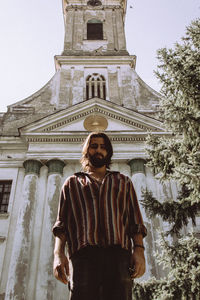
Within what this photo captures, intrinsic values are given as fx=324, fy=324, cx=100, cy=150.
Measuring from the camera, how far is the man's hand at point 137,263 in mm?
2617

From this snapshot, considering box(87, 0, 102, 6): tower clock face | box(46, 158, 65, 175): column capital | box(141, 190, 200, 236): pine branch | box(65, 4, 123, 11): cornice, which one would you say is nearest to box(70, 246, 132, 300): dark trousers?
box(141, 190, 200, 236): pine branch

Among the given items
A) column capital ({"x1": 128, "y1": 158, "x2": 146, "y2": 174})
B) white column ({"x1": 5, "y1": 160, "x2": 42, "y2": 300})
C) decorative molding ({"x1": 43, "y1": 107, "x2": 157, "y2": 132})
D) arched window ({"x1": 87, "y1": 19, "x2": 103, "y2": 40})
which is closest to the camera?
white column ({"x1": 5, "y1": 160, "x2": 42, "y2": 300})

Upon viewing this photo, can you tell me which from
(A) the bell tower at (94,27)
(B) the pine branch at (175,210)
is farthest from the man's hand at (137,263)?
(A) the bell tower at (94,27)

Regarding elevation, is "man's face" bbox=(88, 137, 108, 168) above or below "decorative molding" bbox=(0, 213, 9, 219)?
below

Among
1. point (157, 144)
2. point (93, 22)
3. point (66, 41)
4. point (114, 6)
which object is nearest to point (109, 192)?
point (157, 144)

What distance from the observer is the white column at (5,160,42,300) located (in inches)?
427

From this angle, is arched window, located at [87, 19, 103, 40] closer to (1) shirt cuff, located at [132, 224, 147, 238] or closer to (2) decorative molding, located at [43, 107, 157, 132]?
(2) decorative molding, located at [43, 107, 157, 132]

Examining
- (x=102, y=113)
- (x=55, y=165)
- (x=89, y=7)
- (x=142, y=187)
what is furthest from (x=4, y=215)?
(x=89, y=7)

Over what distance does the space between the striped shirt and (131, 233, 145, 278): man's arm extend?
0.20 ft

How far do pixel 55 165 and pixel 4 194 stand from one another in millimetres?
2498

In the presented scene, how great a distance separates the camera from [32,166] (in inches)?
546

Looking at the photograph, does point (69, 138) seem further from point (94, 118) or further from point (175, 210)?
point (175, 210)

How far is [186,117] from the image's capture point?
290 inches

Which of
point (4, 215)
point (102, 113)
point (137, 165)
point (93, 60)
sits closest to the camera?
point (4, 215)
